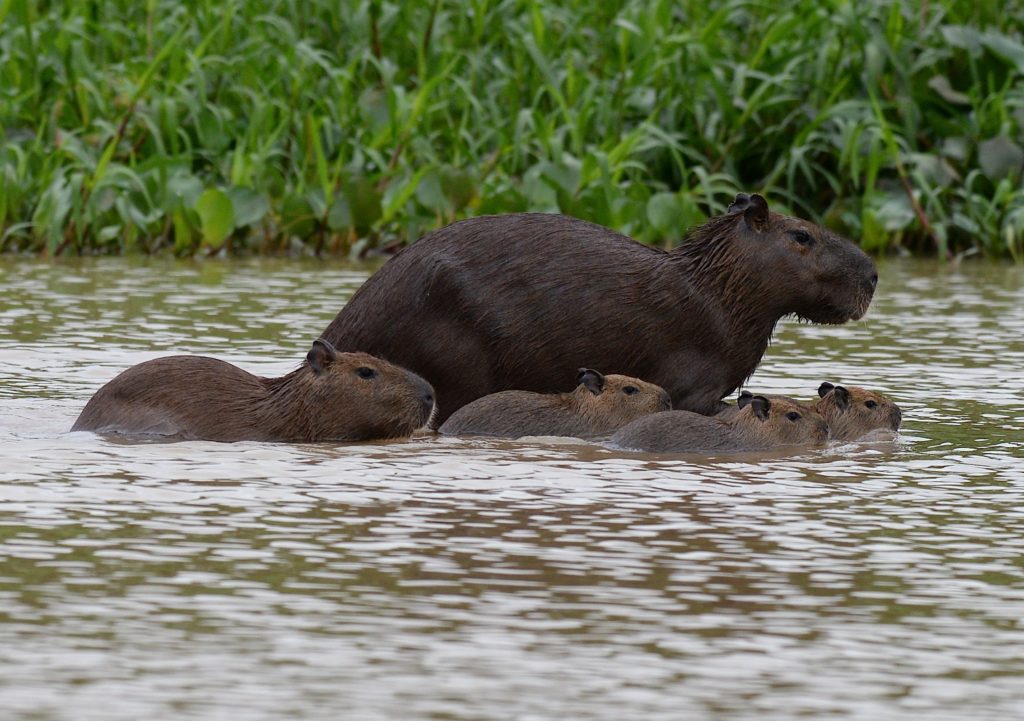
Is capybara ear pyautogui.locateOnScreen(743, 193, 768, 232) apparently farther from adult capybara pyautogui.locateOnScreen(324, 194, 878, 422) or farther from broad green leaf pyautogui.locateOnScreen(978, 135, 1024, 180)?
broad green leaf pyautogui.locateOnScreen(978, 135, 1024, 180)

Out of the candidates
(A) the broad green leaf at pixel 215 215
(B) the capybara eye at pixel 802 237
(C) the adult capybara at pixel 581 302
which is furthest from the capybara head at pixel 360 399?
(A) the broad green leaf at pixel 215 215

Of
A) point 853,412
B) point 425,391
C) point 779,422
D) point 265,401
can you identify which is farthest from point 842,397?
point 265,401

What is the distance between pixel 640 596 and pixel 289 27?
9.96 metres

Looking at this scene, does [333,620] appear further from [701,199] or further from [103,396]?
[701,199]

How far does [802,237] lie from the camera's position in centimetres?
763

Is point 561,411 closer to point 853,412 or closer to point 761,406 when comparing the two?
point 761,406

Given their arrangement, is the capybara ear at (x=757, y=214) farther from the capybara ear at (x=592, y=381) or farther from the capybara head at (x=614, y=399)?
the capybara ear at (x=592, y=381)

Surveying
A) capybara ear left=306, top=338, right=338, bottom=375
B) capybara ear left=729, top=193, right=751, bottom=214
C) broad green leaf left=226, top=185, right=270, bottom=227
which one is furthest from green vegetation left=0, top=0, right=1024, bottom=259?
capybara ear left=306, top=338, right=338, bottom=375

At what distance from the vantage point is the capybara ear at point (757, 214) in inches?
298

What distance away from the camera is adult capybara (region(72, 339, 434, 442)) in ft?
21.8

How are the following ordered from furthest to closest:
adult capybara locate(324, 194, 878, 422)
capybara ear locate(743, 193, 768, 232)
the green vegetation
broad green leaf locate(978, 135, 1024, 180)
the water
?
broad green leaf locate(978, 135, 1024, 180) < the green vegetation < capybara ear locate(743, 193, 768, 232) < adult capybara locate(324, 194, 878, 422) < the water

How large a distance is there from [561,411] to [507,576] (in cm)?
236

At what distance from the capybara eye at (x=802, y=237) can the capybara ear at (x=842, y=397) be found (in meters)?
0.77

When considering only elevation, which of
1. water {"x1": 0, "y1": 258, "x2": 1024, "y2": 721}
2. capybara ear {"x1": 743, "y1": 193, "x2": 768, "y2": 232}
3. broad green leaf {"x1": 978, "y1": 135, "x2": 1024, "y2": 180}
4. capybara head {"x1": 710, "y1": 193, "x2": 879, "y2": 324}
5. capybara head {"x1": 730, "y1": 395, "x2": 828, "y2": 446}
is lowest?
water {"x1": 0, "y1": 258, "x2": 1024, "y2": 721}
